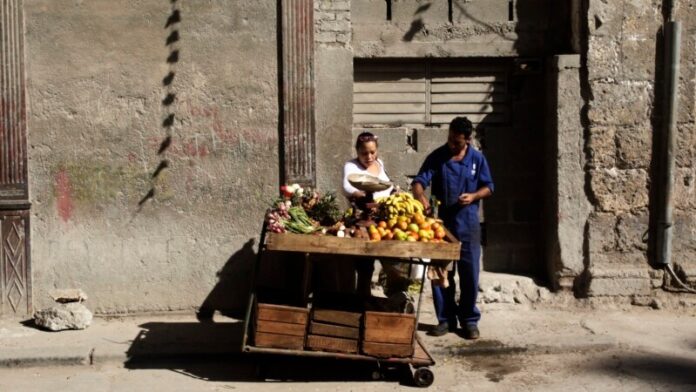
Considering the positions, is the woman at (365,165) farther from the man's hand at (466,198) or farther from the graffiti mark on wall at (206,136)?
the graffiti mark on wall at (206,136)

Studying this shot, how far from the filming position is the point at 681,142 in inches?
357

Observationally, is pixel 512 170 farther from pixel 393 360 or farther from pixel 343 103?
pixel 393 360

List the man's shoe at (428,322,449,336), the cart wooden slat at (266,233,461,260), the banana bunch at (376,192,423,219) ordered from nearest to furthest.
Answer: the cart wooden slat at (266,233,461,260) < the banana bunch at (376,192,423,219) < the man's shoe at (428,322,449,336)

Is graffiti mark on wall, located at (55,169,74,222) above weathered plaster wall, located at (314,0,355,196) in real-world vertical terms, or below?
below

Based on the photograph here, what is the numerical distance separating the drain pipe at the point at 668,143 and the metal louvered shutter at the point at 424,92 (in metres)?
1.53

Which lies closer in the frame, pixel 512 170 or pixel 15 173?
pixel 15 173

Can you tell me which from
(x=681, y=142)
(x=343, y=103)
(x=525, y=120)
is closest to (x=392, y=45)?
(x=343, y=103)

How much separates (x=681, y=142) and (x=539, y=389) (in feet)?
11.1

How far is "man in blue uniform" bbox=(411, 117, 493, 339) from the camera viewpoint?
7961 mm

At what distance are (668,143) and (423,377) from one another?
3.69 meters

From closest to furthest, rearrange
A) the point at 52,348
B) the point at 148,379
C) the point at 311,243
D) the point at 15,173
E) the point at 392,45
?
1. the point at 311,243
2. the point at 148,379
3. the point at 52,348
4. the point at 15,173
5. the point at 392,45

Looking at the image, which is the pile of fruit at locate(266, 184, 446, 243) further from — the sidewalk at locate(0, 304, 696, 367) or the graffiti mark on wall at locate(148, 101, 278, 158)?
the graffiti mark on wall at locate(148, 101, 278, 158)

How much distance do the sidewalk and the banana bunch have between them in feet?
4.52

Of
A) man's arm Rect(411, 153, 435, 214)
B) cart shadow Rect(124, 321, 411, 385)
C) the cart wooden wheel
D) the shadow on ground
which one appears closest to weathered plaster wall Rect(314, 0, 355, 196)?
man's arm Rect(411, 153, 435, 214)
